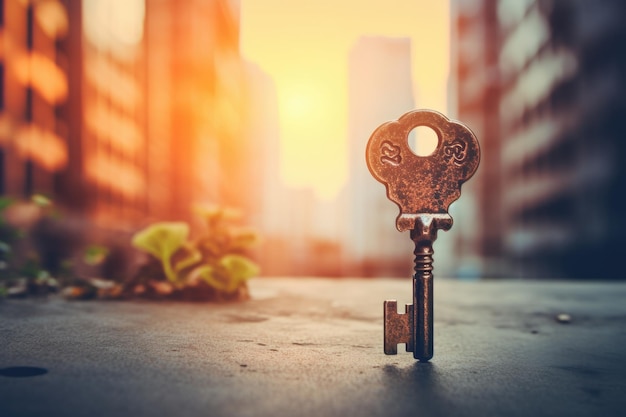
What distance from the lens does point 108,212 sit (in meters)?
31.6

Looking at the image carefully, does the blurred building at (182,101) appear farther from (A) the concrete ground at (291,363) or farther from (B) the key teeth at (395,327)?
(B) the key teeth at (395,327)

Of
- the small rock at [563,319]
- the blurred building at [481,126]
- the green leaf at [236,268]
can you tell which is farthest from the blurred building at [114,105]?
the blurred building at [481,126]

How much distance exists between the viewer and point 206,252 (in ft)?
17.9

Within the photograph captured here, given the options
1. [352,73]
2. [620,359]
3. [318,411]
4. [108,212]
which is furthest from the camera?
[352,73]

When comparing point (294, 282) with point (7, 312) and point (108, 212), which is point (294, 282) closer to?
point (7, 312)

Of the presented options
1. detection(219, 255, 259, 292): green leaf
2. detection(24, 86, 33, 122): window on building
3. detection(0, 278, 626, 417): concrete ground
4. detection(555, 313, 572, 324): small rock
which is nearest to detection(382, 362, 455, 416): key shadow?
detection(0, 278, 626, 417): concrete ground

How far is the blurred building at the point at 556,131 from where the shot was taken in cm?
2306

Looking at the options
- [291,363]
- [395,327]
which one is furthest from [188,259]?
[395,327]

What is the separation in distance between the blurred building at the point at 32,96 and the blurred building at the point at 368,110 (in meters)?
94.6

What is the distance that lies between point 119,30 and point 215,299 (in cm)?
3374

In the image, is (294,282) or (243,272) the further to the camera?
(294,282)

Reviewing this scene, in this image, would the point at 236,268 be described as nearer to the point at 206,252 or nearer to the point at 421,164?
the point at 206,252

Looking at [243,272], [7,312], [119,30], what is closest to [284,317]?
[243,272]

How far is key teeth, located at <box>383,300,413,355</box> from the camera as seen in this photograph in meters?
2.60
